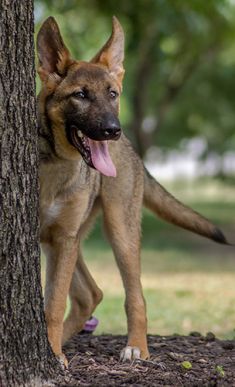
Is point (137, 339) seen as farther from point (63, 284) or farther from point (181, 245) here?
point (181, 245)

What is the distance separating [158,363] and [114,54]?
2288mm

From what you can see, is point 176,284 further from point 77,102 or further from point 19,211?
point 19,211

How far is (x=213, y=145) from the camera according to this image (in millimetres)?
53469

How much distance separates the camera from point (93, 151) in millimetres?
5621

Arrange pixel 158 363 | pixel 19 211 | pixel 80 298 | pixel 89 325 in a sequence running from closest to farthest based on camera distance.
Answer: pixel 19 211
pixel 158 363
pixel 80 298
pixel 89 325

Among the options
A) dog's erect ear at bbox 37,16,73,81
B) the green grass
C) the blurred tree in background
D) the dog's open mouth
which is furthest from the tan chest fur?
the blurred tree in background

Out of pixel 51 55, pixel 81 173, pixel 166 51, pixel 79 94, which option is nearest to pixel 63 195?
pixel 81 173

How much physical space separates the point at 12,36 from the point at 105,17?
1687 cm

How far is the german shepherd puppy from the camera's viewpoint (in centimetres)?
566

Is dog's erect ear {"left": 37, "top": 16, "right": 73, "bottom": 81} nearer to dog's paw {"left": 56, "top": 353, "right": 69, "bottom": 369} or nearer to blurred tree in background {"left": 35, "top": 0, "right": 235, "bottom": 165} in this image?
dog's paw {"left": 56, "top": 353, "right": 69, "bottom": 369}

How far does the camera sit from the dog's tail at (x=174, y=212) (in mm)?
6746

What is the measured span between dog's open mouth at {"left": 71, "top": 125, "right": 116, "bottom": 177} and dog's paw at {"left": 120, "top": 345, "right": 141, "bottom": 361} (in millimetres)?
1291

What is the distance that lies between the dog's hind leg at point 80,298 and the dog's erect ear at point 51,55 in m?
1.56

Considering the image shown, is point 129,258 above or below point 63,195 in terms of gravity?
below
